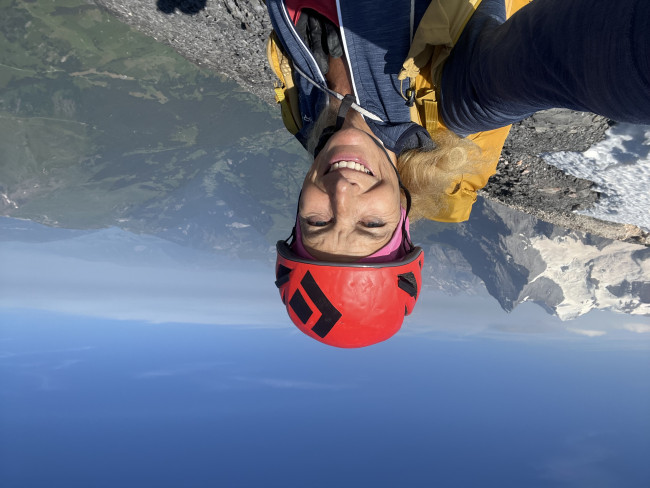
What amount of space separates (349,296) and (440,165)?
0.86 metres

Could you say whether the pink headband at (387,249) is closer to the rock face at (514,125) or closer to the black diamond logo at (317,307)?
the black diamond logo at (317,307)

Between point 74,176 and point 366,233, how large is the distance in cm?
4219

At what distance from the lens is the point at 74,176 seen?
113 feet

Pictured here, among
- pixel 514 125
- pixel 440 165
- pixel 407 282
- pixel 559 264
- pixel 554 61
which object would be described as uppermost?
pixel 559 264

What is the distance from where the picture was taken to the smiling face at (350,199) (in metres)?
1.48

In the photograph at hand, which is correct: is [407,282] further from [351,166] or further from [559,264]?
[559,264]

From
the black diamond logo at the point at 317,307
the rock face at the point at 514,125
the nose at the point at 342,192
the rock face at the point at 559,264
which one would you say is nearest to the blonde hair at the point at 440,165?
the nose at the point at 342,192

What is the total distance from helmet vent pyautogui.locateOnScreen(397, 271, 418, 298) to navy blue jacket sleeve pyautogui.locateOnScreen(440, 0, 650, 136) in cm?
78

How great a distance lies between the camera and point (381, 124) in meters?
1.67

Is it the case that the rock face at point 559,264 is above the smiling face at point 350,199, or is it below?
above

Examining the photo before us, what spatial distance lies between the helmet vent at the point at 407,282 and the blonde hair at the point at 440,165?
52cm

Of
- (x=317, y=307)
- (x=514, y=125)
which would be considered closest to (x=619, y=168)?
(x=514, y=125)

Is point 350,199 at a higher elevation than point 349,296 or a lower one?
higher

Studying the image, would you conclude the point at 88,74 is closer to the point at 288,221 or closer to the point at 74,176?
the point at 74,176
